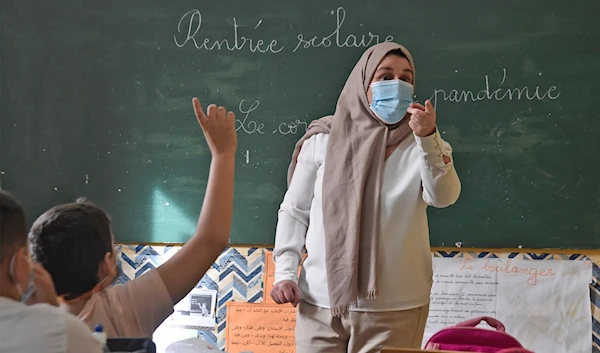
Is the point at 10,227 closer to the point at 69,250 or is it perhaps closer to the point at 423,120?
the point at 69,250

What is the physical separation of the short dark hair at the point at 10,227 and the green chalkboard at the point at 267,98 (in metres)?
1.77

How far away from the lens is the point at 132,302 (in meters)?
1.26

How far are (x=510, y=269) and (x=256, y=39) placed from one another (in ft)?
4.54

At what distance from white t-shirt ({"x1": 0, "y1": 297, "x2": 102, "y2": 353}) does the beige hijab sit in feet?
3.01

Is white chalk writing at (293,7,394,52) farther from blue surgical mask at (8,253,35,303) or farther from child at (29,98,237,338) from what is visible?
blue surgical mask at (8,253,35,303)

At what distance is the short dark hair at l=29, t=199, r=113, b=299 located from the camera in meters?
1.25

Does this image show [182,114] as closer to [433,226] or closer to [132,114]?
[132,114]

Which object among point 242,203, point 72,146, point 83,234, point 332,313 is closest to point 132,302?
point 83,234

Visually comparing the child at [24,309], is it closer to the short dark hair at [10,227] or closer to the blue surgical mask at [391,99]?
the short dark hair at [10,227]

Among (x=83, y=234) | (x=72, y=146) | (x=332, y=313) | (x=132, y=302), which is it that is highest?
(x=72, y=146)

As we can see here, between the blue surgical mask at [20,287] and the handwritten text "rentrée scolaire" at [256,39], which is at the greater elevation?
the handwritten text "rentrée scolaire" at [256,39]

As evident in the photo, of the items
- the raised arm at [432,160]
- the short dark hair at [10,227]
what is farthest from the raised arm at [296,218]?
the short dark hair at [10,227]

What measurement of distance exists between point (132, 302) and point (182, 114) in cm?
163

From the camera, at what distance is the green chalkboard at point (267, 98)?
8.47ft
